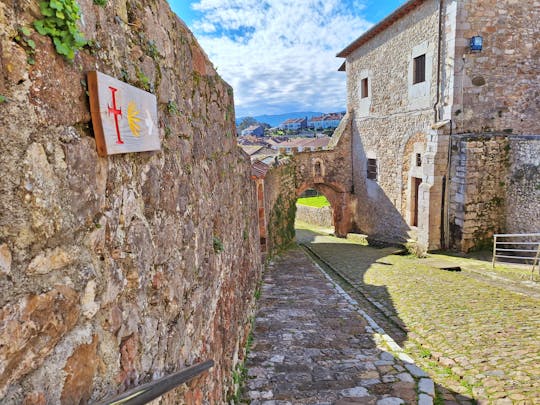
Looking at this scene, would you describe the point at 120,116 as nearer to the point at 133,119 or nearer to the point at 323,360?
the point at 133,119

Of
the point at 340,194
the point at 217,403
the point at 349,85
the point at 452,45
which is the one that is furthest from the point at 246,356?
the point at 349,85

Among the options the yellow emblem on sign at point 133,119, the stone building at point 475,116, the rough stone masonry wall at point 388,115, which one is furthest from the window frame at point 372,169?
the yellow emblem on sign at point 133,119

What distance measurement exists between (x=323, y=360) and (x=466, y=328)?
240cm

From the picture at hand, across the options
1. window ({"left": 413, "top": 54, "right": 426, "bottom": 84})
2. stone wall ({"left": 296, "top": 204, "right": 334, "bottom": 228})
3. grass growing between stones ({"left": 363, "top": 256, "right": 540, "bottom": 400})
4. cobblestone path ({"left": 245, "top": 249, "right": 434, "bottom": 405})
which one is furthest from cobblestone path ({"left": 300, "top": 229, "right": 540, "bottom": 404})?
stone wall ({"left": 296, "top": 204, "right": 334, "bottom": 228})

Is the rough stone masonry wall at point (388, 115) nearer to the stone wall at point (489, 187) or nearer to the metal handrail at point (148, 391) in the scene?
the stone wall at point (489, 187)

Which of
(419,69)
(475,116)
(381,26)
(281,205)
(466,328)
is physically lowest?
(466,328)

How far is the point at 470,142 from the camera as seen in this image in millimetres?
10891

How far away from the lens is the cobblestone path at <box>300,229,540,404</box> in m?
4.18

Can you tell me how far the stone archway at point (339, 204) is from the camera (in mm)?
18312

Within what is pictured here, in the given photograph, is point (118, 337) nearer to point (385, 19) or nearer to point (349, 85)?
point (385, 19)

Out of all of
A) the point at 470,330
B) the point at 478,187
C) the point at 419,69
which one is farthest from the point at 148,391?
the point at 419,69

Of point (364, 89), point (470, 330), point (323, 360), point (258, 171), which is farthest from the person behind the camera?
point (364, 89)

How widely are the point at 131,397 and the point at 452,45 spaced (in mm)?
12247

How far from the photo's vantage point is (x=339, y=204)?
60.9 feet
